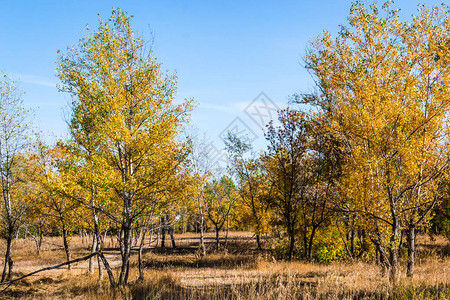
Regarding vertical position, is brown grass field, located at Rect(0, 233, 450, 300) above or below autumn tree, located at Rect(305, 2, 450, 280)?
below

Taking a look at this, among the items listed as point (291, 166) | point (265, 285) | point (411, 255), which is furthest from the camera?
point (291, 166)

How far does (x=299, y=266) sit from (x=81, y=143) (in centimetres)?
1049

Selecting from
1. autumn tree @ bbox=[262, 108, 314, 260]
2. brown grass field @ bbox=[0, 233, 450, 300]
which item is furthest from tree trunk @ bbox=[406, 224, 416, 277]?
autumn tree @ bbox=[262, 108, 314, 260]

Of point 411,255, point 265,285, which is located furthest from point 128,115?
point 411,255

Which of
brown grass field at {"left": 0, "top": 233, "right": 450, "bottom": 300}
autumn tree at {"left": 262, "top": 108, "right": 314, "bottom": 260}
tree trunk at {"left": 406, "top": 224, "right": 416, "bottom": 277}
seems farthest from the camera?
autumn tree at {"left": 262, "top": 108, "right": 314, "bottom": 260}

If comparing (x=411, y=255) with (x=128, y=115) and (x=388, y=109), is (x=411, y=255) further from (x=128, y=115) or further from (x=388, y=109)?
(x=128, y=115)

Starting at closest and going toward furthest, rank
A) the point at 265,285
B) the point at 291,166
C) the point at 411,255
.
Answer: the point at 265,285
the point at 411,255
the point at 291,166

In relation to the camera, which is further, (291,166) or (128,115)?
(291,166)

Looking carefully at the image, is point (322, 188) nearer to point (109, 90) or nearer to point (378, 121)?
point (378, 121)

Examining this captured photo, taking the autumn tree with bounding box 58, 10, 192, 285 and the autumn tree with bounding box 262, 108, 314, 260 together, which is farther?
the autumn tree with bounding box 262, 108, 314, 260

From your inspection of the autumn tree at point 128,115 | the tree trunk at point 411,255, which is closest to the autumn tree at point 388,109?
the tree trunk at point 411,255

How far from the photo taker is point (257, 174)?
65.1 feet

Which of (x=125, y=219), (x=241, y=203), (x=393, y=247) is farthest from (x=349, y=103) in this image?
(x=241, y=203)

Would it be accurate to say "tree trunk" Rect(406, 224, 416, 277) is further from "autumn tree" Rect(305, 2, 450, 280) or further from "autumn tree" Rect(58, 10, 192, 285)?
"autumn tree" Rect(58, 10, 192, 285)
